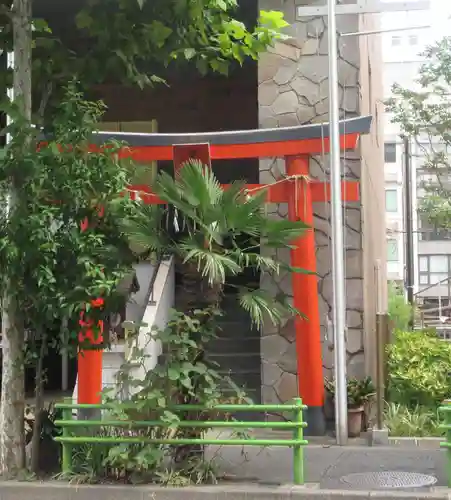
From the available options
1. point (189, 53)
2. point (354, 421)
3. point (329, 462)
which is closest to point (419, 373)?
point (354, 421)

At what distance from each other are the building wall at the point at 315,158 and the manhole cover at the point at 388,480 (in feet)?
10.7

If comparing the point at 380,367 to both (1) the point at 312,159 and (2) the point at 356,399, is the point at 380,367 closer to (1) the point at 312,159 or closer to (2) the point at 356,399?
(2) the point at 356,399

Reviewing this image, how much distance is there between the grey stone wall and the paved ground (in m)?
A: 1.92

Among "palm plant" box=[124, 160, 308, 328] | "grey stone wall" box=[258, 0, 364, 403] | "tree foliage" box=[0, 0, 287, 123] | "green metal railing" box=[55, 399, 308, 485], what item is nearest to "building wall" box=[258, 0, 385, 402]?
"grey stone wall" box=[258, 0, 364, 403]

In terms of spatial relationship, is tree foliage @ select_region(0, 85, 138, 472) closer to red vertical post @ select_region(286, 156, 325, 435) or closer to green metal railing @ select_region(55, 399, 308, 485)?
green metal railing @ select_region(55, 399, 308, 485)

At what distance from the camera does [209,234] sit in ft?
24.6

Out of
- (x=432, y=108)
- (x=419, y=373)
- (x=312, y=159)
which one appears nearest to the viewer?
(x=419, y=373)

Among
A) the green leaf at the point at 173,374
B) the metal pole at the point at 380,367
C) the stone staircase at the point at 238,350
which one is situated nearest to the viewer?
the green leaf at the point at 173,374

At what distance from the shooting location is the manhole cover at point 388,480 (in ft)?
24.9

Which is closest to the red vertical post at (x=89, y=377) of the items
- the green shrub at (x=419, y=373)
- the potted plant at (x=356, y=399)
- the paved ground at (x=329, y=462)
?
the paved ground at (x=329, y=462)

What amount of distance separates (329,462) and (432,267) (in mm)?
52209

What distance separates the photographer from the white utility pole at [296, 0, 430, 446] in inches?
388

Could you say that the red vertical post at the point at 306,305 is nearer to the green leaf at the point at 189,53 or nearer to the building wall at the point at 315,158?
the building wall at the point at 315,158

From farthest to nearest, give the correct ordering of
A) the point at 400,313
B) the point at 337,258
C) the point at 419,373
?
the point at 400,313 < the point at 419,373 < the point at 337,258
